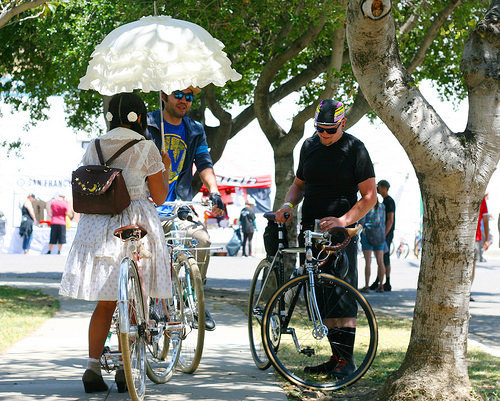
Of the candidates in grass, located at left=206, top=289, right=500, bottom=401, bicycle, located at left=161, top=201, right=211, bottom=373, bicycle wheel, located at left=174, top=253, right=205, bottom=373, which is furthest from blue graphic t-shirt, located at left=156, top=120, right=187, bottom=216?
grass, located at left=206, top=289, right=500, bottom=401

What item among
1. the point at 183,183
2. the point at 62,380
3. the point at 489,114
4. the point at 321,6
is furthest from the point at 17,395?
the point at 321,6

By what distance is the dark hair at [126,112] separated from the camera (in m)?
5.27

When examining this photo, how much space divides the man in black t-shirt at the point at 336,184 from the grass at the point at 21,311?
3.05 metres

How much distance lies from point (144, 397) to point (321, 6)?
286 inches

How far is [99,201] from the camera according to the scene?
4965mm

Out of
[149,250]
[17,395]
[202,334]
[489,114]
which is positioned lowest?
[17,395]

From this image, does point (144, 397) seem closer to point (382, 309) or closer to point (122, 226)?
point (122, 226)

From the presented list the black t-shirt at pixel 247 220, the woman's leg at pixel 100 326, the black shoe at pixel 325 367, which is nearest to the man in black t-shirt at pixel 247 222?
the black t-shirt at pixel 247 220

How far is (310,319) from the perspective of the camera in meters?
5.63

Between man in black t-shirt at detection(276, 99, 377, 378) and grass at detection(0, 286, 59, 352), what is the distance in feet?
10.0

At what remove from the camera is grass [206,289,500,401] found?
5.44 metres

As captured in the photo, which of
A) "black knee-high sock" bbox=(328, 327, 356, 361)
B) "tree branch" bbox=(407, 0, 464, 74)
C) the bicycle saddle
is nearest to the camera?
the bicycle saddle

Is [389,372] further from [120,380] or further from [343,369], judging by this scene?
[120,380]

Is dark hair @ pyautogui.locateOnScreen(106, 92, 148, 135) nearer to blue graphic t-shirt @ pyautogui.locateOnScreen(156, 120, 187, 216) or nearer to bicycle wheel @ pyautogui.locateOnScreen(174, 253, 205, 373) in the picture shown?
blue graphic t-shirt @ pyautogui.locateOnScreen(156, 120, 187, 216)
